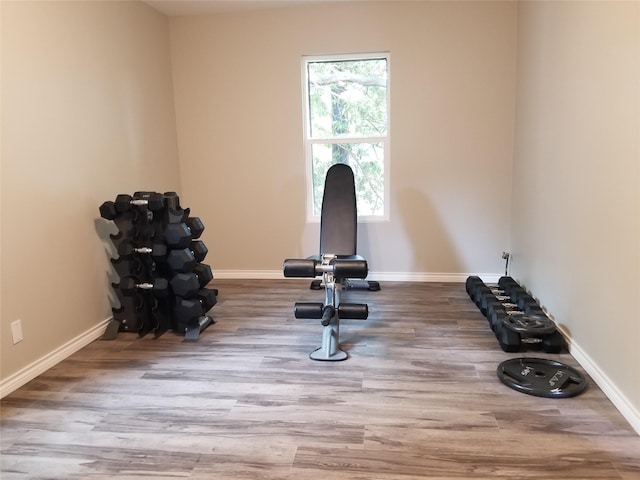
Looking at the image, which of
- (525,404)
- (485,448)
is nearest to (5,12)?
(485,448)

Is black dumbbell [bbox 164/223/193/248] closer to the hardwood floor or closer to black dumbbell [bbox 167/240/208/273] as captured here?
black dumbbell [bbox 167/240/208/273]

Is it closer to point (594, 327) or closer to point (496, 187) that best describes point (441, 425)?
point (594, 327)

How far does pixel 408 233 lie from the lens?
4297 millimetres

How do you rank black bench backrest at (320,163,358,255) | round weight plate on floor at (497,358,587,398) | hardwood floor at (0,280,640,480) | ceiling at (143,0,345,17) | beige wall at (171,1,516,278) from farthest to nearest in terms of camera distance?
beige wall at (171,1,516,278)
ceiling at (143,0,345,17)
black bench backrest at (320,163,358,255)
round weight plate on floor at (497,358,587,398)
hardwood floor at (0,280,640,480)

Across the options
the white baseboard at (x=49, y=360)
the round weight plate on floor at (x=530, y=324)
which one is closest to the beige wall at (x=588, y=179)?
the round weight plate on floor at (x=530, y=324)

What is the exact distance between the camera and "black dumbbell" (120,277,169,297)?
10.1 ft

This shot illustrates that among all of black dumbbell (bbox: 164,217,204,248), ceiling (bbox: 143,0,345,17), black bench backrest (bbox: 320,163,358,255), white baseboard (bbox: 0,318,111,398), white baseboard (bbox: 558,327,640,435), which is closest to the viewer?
white baseboard (bbox: 558,327,640,435)

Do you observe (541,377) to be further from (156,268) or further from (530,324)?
(156,268)


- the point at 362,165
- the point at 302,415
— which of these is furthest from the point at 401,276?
the point at 302,415

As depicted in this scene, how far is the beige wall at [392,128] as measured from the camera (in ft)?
13.1

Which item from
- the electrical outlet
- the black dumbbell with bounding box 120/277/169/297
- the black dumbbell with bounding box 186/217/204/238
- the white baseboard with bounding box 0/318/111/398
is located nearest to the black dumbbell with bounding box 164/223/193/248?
the black dumbbell with bounding box 186/217/204/238

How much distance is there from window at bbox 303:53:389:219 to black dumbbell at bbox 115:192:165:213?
1.67 metres

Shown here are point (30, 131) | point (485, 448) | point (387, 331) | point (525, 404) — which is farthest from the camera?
point (387, 331)

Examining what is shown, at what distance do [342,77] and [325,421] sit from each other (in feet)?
10.4
